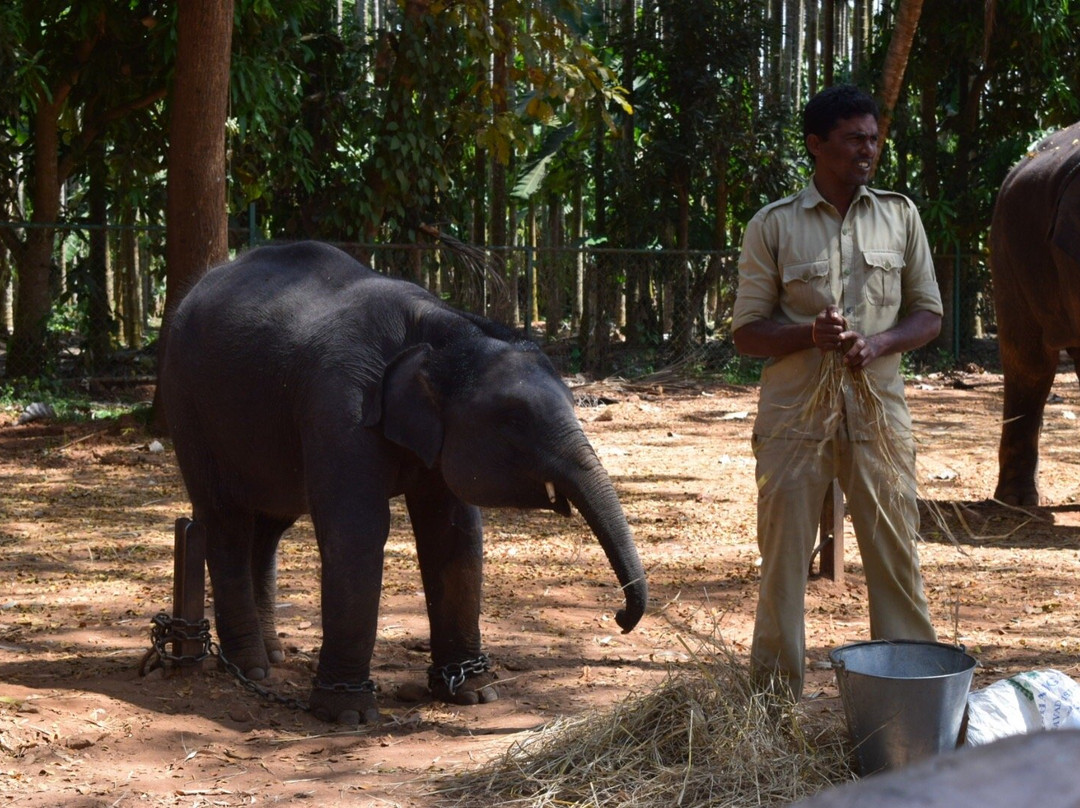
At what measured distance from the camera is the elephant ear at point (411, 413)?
16.7 feet

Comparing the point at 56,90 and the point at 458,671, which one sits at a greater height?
the point at 56,90

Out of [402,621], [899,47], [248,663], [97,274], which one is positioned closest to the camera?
[248,663]

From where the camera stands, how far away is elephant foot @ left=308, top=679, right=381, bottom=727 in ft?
16.7

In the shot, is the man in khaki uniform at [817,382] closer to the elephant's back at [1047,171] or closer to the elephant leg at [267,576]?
the elephant leg at [267,576]

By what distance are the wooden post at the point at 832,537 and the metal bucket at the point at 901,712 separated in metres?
2.77

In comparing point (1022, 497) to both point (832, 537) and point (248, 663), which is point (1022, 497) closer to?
point (832, 537)

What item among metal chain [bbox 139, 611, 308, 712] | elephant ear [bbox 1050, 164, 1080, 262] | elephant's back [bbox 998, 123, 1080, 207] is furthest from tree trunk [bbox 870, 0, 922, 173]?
metal chain [bbox 139, 611, 308, 712]

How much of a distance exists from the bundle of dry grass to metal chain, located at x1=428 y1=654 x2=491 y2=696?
0.93m

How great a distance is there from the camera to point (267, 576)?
6141mm

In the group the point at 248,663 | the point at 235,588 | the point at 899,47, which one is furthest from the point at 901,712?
the point at 899,47

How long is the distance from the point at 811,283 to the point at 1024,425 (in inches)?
210

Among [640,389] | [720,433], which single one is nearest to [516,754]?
[720,433]

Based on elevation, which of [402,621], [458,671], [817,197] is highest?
[817,197]

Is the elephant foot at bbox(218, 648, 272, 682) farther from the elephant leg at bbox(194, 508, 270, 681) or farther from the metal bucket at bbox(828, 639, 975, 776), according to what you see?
the metal bucket at bbox(828, 639, 975, 776)
